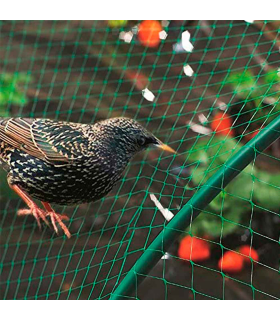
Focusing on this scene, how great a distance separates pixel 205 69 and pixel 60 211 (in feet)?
2.70

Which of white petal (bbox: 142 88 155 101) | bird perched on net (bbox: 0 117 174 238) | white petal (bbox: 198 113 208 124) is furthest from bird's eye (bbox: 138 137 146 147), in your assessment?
white petal (bbox: 142 88 155 101)

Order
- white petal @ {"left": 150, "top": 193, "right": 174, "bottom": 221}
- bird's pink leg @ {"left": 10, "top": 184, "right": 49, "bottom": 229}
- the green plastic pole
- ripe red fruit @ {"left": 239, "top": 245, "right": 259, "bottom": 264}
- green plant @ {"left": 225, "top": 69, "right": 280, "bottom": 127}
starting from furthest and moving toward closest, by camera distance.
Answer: ripe red fruit @ {"left": 239, "top": 245, "right": 259, "bottom": 264}
white petal @ {"left": 150, "top": 193, "right": 174, "bottom": 221}
green plant @ {"left": 225, "top": 69, "right": 280, "bottom": 127}
bird's pink leg @ {"left": 10, "top": 184, "right": 49, "bottom": 229}
the green plastic pole

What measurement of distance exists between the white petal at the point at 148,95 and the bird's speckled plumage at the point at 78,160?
0.72m

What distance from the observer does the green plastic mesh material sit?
2.17 m

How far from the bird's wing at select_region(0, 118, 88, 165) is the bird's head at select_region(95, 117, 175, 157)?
0.25 feet

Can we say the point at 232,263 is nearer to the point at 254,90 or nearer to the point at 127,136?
the point at 254,90

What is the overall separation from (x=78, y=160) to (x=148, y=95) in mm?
821

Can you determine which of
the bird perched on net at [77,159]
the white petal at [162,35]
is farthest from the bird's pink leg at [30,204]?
the white petal at [162,35]

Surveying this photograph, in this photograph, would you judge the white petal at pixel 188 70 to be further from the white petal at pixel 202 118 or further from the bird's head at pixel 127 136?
the bird's head at pixel 127 136

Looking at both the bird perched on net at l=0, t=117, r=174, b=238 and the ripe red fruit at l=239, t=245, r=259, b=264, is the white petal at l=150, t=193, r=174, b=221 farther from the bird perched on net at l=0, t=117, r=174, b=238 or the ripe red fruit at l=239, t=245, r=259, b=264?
the bird perched on net at l=0, t=117, r=174, b=238

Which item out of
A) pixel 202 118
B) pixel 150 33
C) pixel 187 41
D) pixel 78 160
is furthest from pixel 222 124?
pixel 78 160

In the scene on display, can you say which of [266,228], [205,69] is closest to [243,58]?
[205,69]

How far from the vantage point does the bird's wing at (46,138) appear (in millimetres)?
1568

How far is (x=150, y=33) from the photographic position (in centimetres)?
235
